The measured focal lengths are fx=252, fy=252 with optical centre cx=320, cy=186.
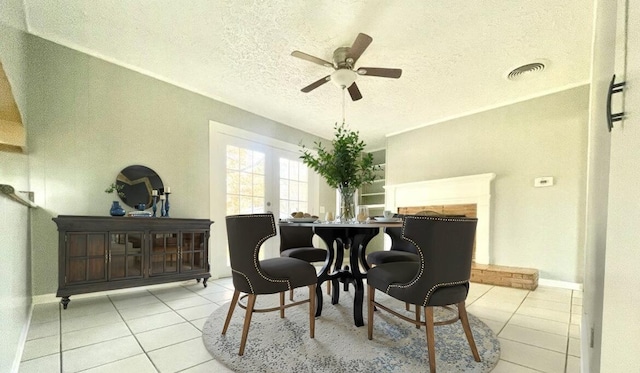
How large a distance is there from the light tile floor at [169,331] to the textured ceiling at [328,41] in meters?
2.46

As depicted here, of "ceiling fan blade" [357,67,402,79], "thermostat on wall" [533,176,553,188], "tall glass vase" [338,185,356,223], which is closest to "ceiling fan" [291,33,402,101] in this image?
"ceiling fan blade" [357,67,402,79]

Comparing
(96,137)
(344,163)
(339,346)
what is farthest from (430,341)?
(96,137)

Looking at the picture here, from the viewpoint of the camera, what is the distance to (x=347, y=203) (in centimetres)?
219

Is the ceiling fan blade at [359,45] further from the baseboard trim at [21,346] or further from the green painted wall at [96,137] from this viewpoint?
the baseboard trim at [21,346]

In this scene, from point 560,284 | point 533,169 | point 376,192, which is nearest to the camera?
point 560,284

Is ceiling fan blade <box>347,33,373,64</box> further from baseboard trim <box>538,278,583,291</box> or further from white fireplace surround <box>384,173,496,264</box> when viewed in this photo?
baseboard trim <box>538,278,583,291</box>

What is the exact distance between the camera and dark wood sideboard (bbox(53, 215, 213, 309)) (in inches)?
90.5

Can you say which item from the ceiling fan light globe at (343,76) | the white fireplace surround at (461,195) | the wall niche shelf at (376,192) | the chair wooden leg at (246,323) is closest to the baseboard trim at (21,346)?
the chair wooden leg at (246,323)

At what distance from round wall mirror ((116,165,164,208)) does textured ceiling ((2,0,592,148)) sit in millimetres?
1203

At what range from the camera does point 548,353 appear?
1.58 metres

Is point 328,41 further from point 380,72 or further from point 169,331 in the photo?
point 169,331

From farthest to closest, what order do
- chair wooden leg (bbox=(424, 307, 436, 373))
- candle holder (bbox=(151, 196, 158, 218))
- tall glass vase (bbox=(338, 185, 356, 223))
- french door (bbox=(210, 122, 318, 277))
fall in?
1. french door (bbox=(210, 122, 318, 277))
2. candle holder (bbox=(151, 196, 158, 218))
3. tall glass vase (bbox=(338, 185, 356, 223))
4. chair wooden leg (bbox=(424, 307, 436, 373))

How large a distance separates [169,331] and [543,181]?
4442 millimetres

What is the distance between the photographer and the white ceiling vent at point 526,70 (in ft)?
8.95
